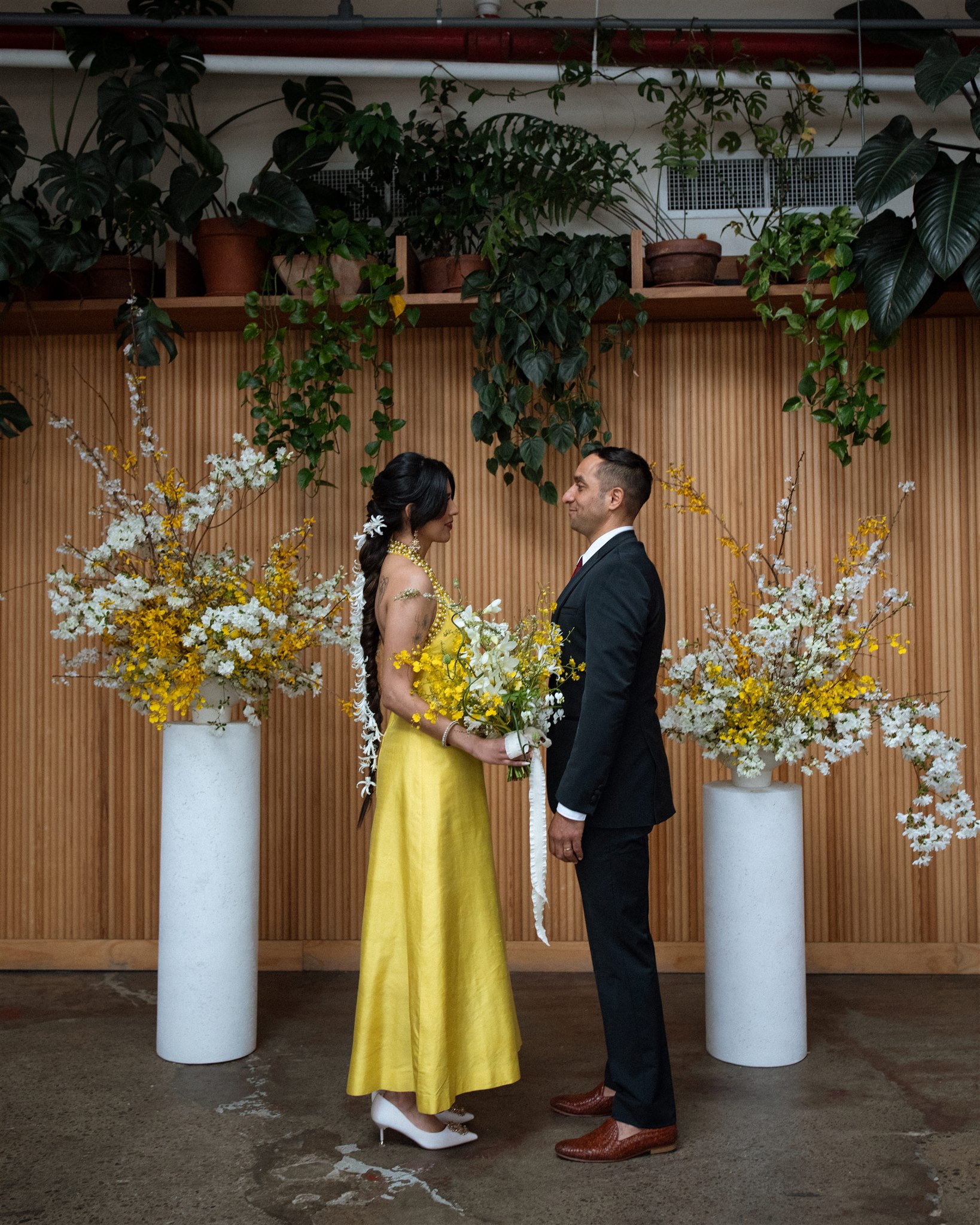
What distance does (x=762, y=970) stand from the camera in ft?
10.8

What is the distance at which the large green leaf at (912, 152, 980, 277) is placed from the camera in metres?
3.48

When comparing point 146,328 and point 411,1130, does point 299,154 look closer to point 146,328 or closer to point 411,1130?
point 146,328

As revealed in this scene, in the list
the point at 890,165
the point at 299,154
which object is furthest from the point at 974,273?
the point at 299,154

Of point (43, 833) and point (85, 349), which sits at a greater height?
point (85, 349)

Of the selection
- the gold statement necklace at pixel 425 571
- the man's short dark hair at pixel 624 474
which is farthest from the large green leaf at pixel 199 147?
the man's short dark hair at pixel 624 474

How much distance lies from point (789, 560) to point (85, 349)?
308cm

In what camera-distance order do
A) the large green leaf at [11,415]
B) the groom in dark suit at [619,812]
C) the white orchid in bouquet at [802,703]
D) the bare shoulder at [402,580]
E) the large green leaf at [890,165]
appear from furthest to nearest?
the large green leaf at [11,415] < the large green leaf at [890,165] < the white orchid in bouquet at [802,703] < the bare shoulder at [402,580] < the groom in dark suit at [619,812]

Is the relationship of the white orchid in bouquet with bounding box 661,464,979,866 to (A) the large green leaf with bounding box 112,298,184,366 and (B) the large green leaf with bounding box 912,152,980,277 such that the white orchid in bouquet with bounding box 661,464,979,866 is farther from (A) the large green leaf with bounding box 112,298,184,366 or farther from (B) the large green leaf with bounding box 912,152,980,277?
(A) the large green leaf with bounding box 112,298,184,366

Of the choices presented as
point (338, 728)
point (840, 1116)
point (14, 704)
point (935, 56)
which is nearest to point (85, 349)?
point (14, 704)

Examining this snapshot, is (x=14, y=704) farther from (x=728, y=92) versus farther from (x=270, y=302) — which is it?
(x=728, y=92)

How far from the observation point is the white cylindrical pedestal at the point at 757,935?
329 centimetres

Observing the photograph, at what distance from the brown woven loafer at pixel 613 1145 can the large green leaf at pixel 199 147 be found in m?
3.50

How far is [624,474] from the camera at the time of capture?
2812 millimetres

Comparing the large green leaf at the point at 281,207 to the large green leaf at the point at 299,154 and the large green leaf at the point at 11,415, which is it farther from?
the large green leaf at the point at 11,415
